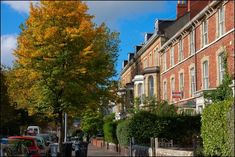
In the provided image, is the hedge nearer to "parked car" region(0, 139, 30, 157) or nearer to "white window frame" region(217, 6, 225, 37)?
"white window frame" region(217, 6, 225, 37)

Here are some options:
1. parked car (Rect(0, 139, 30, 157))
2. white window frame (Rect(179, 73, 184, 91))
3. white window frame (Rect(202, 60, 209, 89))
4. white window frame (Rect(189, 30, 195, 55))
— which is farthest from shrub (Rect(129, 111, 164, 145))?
parked car (Rect(0, 139, 30, 157))

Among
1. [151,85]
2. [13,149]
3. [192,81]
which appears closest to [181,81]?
[192,81]

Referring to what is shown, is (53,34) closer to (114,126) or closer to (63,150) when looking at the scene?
(63,150)

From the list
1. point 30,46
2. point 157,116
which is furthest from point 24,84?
point 157,116

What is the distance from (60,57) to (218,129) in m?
13.1

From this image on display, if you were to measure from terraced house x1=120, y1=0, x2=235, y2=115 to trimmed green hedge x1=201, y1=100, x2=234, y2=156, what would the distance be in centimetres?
975

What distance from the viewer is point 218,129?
1708 cm

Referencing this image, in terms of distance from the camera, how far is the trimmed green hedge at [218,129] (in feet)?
50.3

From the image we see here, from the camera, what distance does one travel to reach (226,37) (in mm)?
28688

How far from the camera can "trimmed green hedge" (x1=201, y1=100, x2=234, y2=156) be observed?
604 inches

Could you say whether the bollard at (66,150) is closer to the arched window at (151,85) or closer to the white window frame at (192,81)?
the white window frame at (192,81)

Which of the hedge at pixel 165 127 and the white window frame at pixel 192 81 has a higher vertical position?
the white window frame at pixel 192 81

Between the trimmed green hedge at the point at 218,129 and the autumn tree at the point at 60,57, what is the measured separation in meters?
11.1

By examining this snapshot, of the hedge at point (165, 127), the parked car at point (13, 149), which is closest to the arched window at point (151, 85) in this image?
the hedge at point (165, 127)
